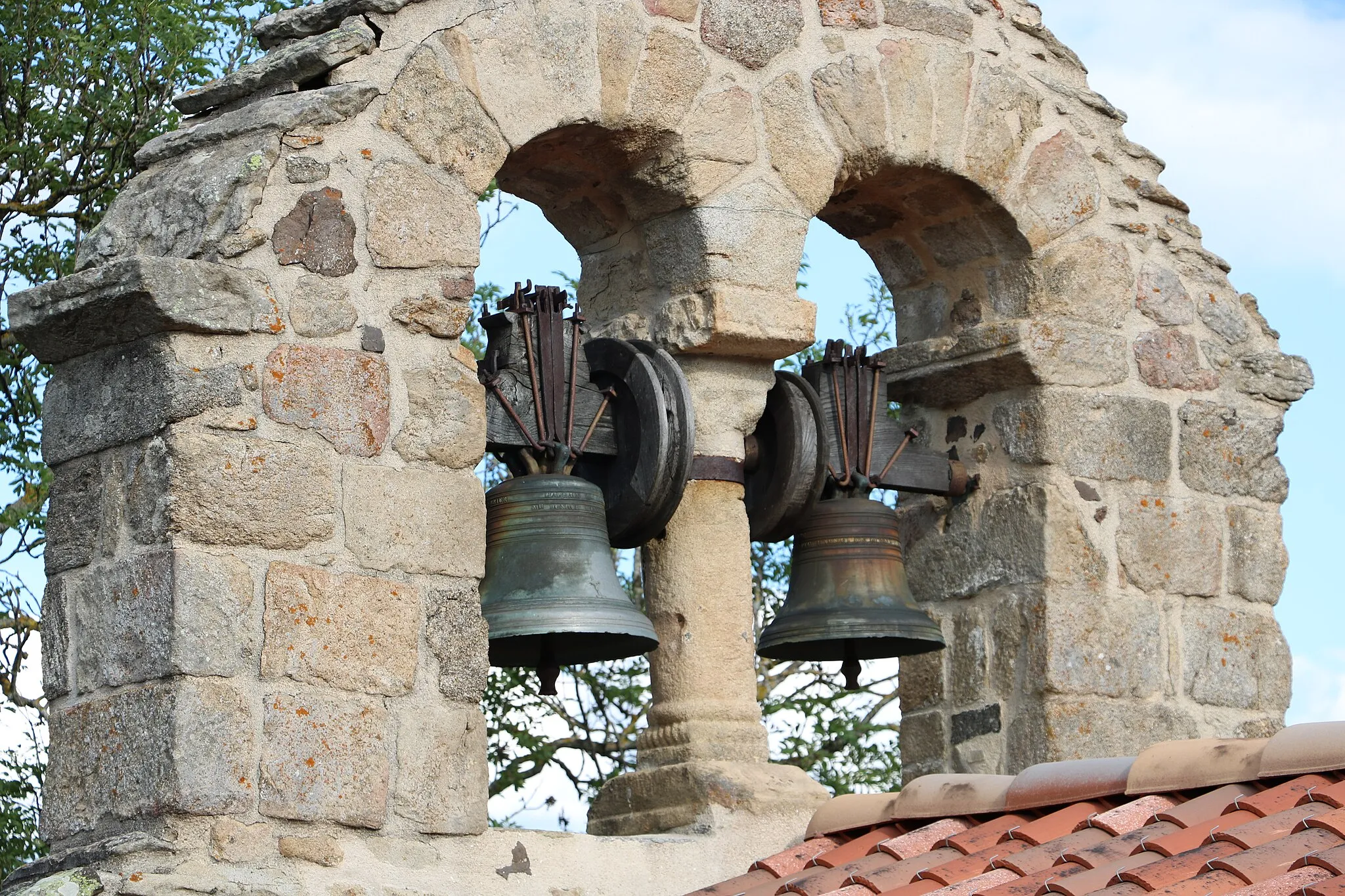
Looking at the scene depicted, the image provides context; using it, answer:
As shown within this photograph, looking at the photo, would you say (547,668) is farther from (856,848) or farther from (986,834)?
(986,834)

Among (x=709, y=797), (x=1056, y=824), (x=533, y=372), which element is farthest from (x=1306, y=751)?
(x=533, y=372)

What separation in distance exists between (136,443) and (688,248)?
1.29 m

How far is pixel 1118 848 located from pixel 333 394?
1.60m

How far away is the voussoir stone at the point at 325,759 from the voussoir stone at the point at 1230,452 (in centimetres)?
224

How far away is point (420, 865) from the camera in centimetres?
394

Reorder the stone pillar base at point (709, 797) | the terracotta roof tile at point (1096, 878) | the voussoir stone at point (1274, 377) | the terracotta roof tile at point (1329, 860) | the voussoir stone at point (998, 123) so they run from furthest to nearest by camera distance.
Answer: the voussoir stone at point (1274, 377), the voussoir stone at point (998, 123), the stone pillar base at point (709, 797), the terracotta roof tile at point (1096, 878), the terracotta roof tile at point (1329, 860)

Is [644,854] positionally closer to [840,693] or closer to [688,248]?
[688,248]

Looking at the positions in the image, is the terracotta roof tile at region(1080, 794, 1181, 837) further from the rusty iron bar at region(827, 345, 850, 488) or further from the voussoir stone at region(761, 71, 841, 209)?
the voussoir stone at region(761, 71, 841, 209)

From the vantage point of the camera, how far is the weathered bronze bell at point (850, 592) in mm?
4754

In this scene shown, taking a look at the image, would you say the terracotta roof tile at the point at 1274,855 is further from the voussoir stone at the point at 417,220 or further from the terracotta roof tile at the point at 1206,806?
the voussoir stone at the point at 417,220

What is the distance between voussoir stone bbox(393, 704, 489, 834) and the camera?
3.96m

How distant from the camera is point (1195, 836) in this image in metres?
3.27

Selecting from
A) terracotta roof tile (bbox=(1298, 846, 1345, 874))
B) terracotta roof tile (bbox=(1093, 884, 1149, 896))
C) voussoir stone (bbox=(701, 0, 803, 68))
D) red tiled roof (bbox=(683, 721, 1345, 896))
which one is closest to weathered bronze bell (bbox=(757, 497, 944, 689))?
red tiled roof (bbox=(683, 721, 1345, 896))

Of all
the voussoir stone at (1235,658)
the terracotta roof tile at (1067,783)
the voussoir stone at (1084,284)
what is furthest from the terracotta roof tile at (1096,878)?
the voussoir stone at (1084,284)
